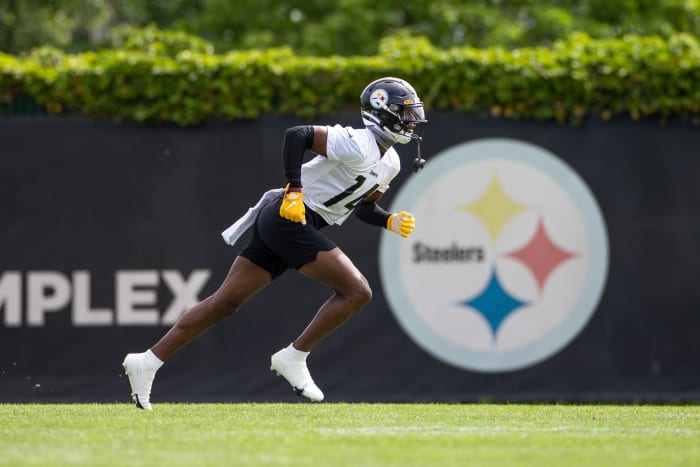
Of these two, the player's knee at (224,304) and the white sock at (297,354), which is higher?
the player's knee at (224,304)

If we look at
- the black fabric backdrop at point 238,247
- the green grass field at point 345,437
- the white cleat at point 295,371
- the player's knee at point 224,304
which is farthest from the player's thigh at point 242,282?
the black fabric backdrop at point 238,247

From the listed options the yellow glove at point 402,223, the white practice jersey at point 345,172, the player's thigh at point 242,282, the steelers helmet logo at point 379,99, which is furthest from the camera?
the yellow glove at point 402,223

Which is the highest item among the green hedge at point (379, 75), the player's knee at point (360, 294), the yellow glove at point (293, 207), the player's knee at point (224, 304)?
the green hedge at point (379, 75)

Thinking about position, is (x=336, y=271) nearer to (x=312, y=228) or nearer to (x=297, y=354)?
(x=312, y=228)

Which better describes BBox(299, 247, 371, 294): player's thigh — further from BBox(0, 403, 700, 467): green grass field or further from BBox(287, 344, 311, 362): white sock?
Result: BBox(0, 403, 700, 467): green grass field

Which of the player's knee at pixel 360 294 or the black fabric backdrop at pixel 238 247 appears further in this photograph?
the black fabric backdrop at pixel 238 247

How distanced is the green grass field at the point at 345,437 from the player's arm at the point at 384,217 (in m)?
1.22

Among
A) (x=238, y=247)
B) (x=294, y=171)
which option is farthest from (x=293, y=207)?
(x=238, y=247)

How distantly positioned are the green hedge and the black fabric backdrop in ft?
0.50

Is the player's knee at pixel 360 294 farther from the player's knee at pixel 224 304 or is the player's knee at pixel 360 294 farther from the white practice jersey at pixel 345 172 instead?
the player's knee at pixel 224 304

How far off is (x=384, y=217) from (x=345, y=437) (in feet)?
7.39

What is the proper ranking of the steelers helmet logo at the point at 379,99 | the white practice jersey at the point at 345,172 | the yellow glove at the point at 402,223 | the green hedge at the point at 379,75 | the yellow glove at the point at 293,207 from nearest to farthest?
the yellow glove at the point at 293,207 < the white practice jersey at the point at 345,172 < the steelers helmet logo at the point at 379,99 < the yellow glove at the point at 402,223 < the green hedge at the point at 379,75

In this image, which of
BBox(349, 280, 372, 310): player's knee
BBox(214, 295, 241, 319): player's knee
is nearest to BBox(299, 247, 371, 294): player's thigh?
BBox(349, 280, 372, 310): player's knee

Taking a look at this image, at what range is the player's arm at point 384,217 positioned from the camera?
317 inches
